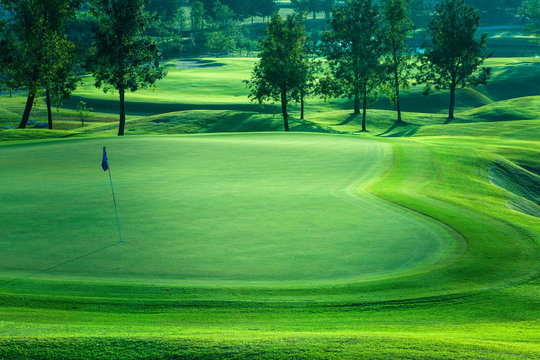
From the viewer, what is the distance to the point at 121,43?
5294cm

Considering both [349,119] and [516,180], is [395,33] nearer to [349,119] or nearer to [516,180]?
[349,119]

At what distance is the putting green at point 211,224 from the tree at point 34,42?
31827 mm

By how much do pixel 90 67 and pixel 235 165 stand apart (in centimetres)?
3397

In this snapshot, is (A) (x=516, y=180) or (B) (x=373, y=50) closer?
(A) (x=516, y=180)

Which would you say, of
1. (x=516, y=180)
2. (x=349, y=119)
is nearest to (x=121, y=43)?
(x=349, y=119)

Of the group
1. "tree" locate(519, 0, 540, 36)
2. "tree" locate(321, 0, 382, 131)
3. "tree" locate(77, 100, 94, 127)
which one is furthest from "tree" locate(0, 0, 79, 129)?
"tree" locate(519, 0, 540, 36)

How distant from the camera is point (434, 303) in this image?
1054 cm

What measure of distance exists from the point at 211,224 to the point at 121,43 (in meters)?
42.9

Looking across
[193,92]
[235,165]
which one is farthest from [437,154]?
[193,92]

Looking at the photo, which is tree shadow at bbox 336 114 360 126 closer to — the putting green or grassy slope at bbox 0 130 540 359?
the putting green

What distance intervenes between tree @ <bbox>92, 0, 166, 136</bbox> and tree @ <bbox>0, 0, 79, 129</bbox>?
5822 millimetres

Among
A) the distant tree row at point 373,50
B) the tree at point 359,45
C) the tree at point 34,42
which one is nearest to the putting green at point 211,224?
the tree at point 34,42

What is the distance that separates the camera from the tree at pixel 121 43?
170ft

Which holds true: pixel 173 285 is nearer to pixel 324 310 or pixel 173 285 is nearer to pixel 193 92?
pixel 324 310
